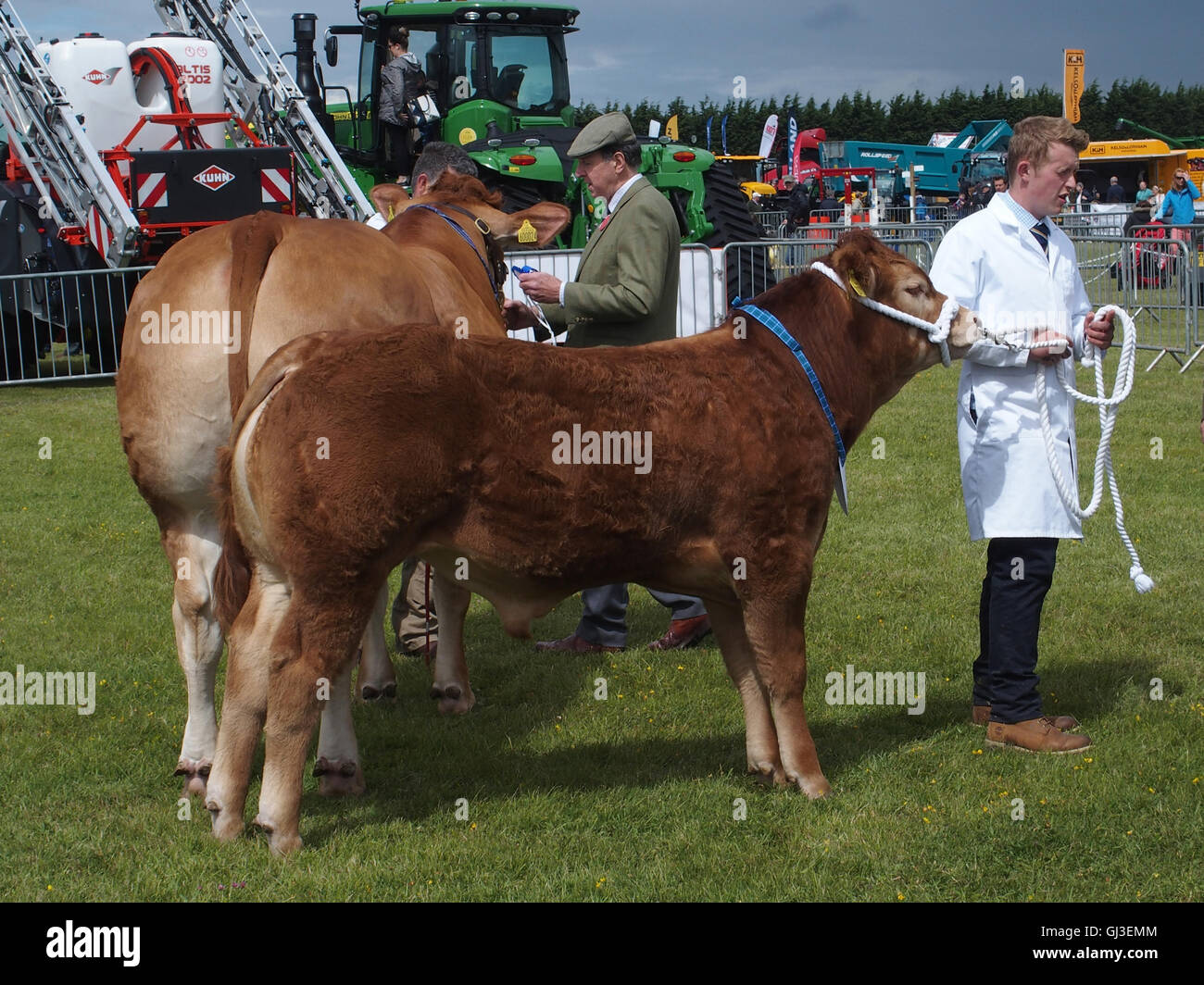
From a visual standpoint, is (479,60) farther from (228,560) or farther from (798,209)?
(798,209)

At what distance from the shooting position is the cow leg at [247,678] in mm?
4098

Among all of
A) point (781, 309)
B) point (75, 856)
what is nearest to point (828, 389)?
point (781, 309)

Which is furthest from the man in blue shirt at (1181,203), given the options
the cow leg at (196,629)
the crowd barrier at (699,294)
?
the cow leg at (196,629)

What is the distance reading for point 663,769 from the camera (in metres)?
5.10

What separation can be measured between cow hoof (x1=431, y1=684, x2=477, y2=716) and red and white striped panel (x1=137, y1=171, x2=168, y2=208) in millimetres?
10275

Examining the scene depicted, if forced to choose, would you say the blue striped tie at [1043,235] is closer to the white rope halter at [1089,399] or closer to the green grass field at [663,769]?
the white rope halter at [1089,399]

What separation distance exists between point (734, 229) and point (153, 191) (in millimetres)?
6529

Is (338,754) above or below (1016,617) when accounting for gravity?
below

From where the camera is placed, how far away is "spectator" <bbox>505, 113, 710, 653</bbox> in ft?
18.8

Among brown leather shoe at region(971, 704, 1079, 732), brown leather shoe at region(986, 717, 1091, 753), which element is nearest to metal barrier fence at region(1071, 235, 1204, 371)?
brown leather shoe at region(971, 704, 1079, 732)

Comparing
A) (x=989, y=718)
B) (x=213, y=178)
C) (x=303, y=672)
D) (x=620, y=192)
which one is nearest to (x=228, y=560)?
(x=303, y=672)

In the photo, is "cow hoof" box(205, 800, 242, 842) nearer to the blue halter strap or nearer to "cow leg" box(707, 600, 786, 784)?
"cow leg" box(707, 600, 786, 784)

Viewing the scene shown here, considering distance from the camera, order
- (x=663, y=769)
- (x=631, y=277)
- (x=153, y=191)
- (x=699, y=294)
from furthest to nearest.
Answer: (x=153, y=191) → (x=699, y=294) → (x=631, y=277) → (x=663, y=769)
